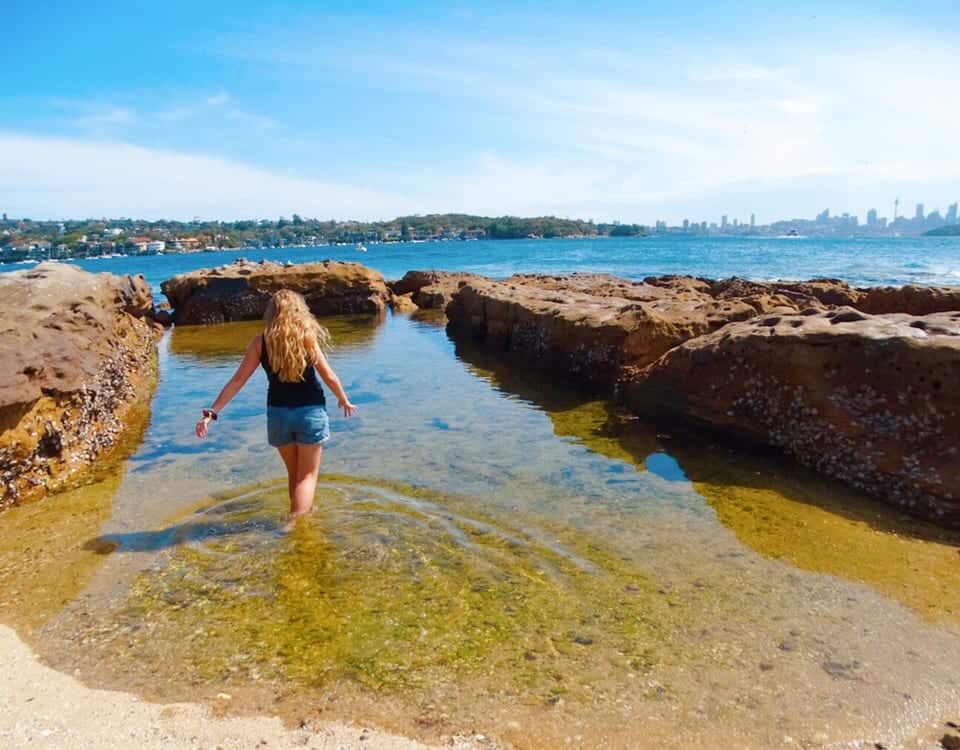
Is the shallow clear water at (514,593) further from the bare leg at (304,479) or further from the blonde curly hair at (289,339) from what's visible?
the blonde curly hair at (289,339)

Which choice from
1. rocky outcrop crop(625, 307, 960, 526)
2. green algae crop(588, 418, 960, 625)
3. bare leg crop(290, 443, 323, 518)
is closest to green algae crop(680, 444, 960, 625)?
green algae crop(588, 418, 960, 625)

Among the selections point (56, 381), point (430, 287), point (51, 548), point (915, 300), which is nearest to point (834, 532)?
point (51, 548)

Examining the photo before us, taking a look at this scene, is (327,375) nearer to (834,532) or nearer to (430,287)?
(834,532)

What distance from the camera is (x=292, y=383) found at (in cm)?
617

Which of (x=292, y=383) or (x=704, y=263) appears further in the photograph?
(x=704, y=263)

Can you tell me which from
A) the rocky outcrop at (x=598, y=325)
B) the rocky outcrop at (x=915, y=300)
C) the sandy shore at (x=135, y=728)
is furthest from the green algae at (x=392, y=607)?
the rocky outcrop at (x=915, y=300)

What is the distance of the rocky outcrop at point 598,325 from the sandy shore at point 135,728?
7.99 meters

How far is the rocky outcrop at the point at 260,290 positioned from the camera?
23625 mm

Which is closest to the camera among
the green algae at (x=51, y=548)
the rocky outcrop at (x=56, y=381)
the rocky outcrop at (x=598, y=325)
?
the green algae at (x=51, y=548)

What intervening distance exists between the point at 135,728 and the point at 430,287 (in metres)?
25.1

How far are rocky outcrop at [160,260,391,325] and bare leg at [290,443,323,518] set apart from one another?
1813cm

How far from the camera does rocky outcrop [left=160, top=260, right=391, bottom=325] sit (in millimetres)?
23625

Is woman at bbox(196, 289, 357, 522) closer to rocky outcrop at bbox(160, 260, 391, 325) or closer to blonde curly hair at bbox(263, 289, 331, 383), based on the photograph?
blonde curly hair at bbox(263, 289, 331, 383)

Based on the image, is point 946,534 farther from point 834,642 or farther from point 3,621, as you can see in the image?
point 3,621
